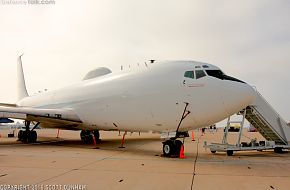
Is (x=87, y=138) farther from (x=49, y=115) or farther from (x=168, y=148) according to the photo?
(x=168, y=148)

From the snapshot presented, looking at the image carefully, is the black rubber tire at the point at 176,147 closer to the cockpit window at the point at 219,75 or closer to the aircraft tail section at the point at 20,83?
the cockpit window at the point at 219,75

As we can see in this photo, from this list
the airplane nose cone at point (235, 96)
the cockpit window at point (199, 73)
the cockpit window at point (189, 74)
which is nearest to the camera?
the airplane nose cone at point (235, 96)

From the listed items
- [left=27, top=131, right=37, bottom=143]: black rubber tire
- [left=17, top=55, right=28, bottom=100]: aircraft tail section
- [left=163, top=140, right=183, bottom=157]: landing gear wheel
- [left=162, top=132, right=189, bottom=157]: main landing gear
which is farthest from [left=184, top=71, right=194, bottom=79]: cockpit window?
[left=17, top=55, right=28, bottom=100]: aircraft tail section

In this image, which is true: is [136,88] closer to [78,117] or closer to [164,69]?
[164,69]

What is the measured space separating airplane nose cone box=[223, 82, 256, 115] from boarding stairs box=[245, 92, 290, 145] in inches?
122

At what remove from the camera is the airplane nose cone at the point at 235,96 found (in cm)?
1031

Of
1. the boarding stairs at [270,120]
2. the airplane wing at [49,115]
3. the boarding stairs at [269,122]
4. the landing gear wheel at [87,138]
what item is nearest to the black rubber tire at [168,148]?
the boarding stairs at [269,122]

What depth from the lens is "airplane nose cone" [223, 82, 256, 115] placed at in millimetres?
10312

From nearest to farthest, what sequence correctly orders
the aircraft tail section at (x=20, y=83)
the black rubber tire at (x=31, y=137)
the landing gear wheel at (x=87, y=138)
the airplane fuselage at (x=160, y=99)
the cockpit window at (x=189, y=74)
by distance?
the airplane fuselage at (x=160, y=99)
the cockpit window at (x=189, y=74)
the landing gear wheel at (x=87, y=138)
the black rubber tire at (x=31, y=137)
the aircraft tail section at (x=20, y=83)

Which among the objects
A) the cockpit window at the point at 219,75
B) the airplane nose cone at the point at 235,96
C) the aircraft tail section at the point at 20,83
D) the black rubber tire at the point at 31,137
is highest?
the aircraft tail section at the point at 20,83

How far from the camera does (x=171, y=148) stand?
1155 cm

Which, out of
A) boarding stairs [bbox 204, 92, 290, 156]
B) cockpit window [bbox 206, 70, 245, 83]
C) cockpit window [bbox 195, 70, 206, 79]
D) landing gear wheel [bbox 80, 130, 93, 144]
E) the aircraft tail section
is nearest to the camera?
cockpit window [bbox 206, 70, 245, 83]

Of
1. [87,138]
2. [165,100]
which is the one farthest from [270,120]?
[87,138]

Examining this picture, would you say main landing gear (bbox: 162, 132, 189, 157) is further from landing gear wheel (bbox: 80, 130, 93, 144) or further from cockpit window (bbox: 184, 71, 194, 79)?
landing gear wheel (bbox: 80, 130, 93, 144)
